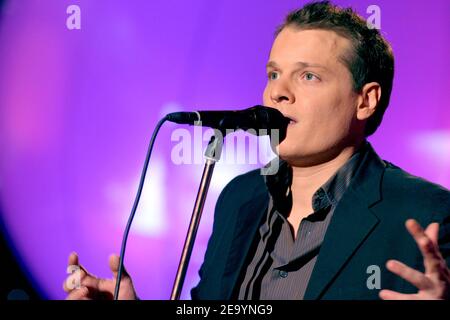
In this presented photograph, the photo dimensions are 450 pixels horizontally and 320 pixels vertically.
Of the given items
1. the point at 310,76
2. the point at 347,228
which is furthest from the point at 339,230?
the point at 310,76

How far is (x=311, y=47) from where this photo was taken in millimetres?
1775

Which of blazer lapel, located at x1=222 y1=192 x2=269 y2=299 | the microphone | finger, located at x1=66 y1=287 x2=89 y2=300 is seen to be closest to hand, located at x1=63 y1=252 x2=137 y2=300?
finger, located at x1=66 y1=287 x2=89 y2=300

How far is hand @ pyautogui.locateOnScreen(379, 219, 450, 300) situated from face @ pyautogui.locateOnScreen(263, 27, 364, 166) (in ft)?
1.79

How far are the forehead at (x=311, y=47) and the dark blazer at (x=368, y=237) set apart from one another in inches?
13.2

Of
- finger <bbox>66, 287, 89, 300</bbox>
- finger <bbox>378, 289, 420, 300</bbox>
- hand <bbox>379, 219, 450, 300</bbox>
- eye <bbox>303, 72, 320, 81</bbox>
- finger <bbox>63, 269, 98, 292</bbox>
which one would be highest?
eye <bbox>303, 72, 320, 81</bbox>

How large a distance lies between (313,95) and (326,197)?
0.32 meters

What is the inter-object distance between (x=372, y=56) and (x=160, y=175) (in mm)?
997

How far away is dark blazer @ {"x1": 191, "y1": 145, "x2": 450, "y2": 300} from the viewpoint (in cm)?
159

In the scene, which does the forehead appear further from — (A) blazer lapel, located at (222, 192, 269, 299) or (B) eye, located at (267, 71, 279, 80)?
(A) blazer lapel, located at (222, 192, 269, 299)

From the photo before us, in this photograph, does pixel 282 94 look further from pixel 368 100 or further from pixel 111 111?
pixel 111 111

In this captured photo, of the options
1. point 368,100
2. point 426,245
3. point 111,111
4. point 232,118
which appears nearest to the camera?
point 426,245

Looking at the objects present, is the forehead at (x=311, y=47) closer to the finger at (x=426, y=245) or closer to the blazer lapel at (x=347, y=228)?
the blazer lapel at (x=347, y=228)
